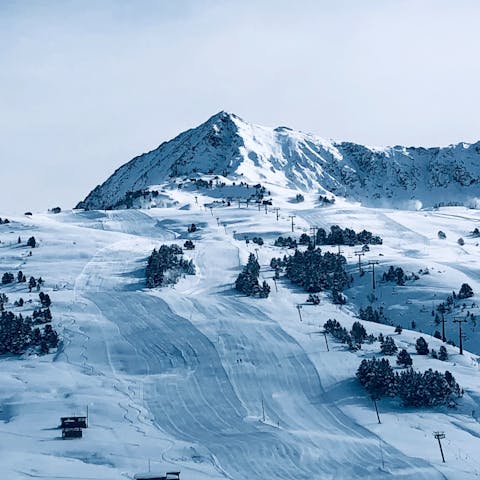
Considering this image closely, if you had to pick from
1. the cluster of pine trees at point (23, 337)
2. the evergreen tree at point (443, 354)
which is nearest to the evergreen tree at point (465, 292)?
the evergreen tree at point (443, 354)

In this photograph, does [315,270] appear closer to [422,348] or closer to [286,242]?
[286,242]

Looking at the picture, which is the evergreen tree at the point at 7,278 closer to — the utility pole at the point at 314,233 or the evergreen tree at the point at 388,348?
the utility pole at the point at 314,233

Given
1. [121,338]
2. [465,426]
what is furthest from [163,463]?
[121,338]

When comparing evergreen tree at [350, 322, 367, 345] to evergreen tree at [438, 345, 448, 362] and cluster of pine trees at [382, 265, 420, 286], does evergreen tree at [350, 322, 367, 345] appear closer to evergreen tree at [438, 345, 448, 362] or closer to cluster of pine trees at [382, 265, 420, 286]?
evergreen tree at [438, 345, 448, 362]

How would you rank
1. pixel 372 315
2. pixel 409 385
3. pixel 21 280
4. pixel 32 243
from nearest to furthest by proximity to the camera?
pixel 409 385 < pixel 372 315 < pixel 21 280 < pixel 32 243

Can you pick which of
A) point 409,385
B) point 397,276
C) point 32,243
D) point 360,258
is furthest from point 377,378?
point 32,243

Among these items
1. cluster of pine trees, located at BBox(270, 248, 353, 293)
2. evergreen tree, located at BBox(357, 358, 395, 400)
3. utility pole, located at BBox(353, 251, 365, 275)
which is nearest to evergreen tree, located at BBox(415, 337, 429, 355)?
evergreen tree, located at BBox(357, 358, 395, 400)

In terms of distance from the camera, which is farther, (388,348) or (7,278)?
(7,278)

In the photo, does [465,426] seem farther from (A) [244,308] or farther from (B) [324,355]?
(A) [244,308]
